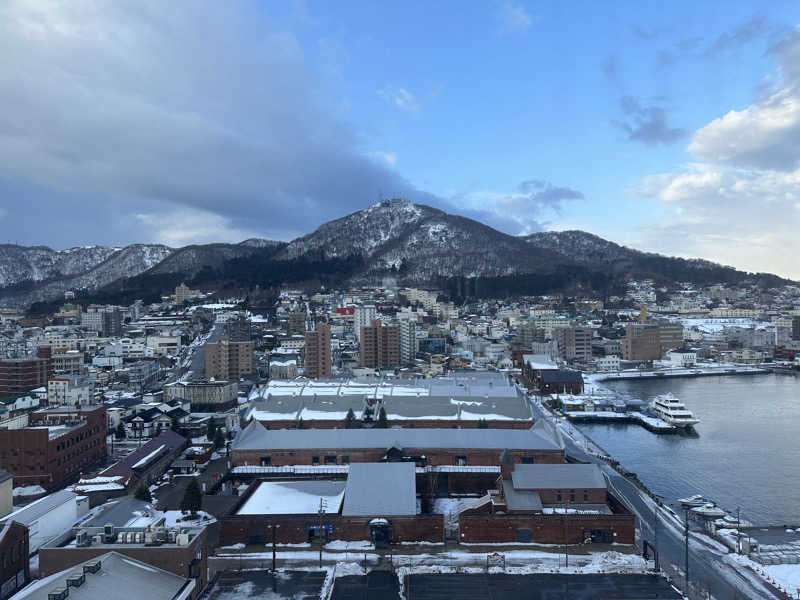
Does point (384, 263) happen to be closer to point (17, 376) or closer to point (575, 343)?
point (575, 343)

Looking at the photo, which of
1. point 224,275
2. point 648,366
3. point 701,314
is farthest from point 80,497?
point 224,275

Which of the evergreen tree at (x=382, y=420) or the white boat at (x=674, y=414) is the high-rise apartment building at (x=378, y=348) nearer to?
the white boat at (x=674, y=414)

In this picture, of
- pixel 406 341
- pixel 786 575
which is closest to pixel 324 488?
pixel 786 575

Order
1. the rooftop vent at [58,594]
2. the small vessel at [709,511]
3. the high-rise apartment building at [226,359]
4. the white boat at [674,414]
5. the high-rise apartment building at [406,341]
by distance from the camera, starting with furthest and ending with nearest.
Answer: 1. the high-rise apartment building at [406,341]
2. the high-rise apartment building at [226,359]
3. the white boat at [674,414]
4. the small vessel at [709,511]
5. the rooftop vent at [58,594]

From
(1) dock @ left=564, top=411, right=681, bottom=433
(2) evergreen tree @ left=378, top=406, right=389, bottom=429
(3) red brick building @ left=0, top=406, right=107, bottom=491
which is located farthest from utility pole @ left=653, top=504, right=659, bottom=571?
(3) red brick building @ left=0, top=406, right=107, bottom=491

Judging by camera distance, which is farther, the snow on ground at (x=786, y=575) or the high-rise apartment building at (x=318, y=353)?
the high-rise apartment building at (x=318, y=353)

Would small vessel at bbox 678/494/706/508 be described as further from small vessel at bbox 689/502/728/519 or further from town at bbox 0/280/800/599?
town at bbox 0/280/800/599

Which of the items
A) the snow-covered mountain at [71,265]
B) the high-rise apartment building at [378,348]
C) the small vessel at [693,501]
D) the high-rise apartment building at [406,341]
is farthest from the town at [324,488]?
the snow-covered mountain at [71,265]
